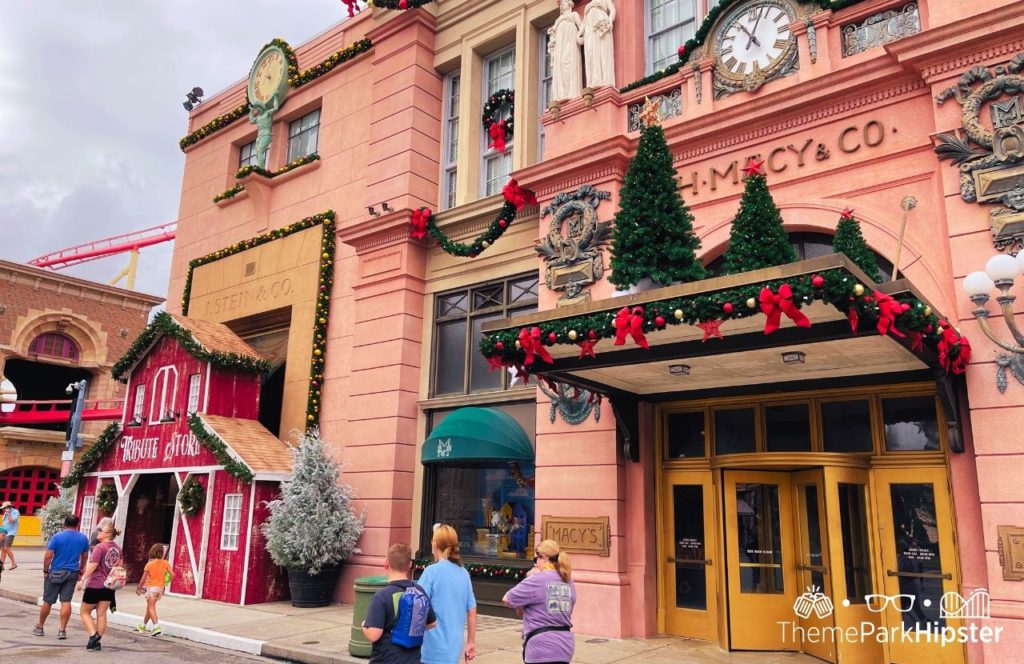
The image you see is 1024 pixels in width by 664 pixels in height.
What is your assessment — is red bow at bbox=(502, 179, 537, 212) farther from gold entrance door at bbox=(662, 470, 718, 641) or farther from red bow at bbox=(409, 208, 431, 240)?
gold entrance door at bbox=(662, 470, 718, 641)

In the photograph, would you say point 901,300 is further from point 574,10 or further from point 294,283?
point 294,283

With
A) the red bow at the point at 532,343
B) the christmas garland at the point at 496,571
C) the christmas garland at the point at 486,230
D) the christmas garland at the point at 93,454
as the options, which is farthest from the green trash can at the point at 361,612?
the christmas garland at the point at 93,454

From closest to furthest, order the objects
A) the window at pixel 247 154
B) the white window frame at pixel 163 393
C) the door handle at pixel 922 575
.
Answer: the door handle at pixel 922 575, the white window frame at pixel 163 393, the window at pixel 247 154

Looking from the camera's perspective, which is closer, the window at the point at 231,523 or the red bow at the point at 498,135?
the window at the point at 231,523

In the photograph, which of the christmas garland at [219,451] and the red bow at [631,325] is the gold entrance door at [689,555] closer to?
the red bow at [631,325]

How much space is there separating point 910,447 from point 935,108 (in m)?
4.23

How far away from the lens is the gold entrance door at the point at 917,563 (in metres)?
8.85

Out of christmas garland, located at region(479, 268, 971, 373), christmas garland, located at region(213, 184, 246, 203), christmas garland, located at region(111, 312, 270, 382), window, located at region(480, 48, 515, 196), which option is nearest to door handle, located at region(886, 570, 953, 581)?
christmas garland, located at region(479, 268, 971, 373)

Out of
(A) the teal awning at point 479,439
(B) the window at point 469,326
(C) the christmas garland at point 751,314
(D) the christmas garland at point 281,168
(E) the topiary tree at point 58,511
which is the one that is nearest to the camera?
(C) the christmas garland at point 751,314

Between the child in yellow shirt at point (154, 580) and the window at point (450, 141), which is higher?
the window at point (450, 141)

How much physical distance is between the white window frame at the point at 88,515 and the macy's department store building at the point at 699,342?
4328 mm

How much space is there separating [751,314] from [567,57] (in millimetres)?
7828

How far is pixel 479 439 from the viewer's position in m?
13.1

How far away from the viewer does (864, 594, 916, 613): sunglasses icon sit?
9.12 metres
